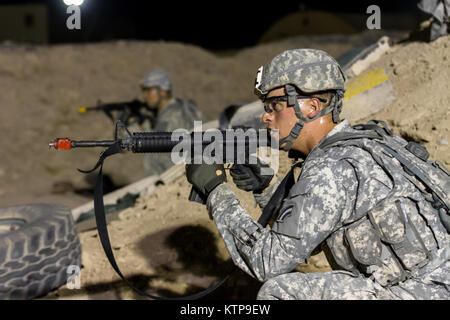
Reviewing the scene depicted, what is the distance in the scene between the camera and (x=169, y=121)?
7004mm

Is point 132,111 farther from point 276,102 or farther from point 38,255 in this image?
point 276,102

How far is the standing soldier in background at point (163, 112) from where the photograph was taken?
274 inches

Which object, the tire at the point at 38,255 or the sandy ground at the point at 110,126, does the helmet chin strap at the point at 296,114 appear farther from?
the tire at the point at 38,255

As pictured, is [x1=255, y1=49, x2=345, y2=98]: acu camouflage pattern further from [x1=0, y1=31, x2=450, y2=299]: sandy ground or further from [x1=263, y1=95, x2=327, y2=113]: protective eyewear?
[x1=0, y1=31, x2=450, y2=299]: sandy ground

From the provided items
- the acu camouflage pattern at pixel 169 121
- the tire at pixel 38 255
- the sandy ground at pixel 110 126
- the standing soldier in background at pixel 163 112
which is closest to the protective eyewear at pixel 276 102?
the sandy ground at pixel 110 126

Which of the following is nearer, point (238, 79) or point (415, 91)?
point (415, 91)

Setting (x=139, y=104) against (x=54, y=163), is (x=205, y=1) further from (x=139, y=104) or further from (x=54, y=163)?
Answer: (x=139, y=104)

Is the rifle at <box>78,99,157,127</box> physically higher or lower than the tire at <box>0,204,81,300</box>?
higher

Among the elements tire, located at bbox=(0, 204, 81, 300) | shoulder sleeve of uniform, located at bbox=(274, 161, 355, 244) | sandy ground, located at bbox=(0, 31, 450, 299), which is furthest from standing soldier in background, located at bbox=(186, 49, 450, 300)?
tire, located at bbox=(0, 204, 81, 300)

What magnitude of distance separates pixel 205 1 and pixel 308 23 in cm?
334

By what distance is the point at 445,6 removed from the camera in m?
5.18

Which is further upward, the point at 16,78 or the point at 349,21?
the point at 349,21

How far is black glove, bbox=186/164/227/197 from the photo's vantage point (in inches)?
114
